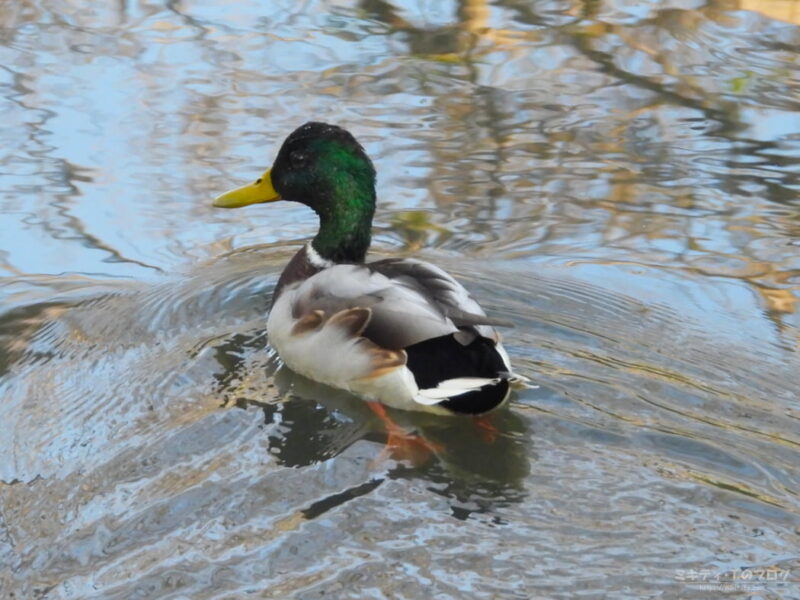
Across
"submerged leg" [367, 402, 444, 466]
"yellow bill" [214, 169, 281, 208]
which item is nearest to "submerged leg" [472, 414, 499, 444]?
"submerged leg" [367, 402, 444, 466]

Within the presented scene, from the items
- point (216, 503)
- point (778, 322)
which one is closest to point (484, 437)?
point (216, 503)

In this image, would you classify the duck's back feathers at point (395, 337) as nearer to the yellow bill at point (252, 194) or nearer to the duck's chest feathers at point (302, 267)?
the duck's chest feathers at point (302, 267)

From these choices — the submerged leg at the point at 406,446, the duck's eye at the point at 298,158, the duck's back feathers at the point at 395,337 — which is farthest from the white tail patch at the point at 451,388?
the duck's eye at the point at 298,158

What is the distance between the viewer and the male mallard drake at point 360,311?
5152 millimetres

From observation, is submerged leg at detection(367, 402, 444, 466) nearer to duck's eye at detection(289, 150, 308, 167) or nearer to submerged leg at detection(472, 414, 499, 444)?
submerged leg at detection(472, 414, 499, 444)

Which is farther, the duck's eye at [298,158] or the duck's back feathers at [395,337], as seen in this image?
the duck's eye at [298,158]

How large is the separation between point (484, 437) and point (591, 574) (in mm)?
1148

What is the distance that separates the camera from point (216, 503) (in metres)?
4.61

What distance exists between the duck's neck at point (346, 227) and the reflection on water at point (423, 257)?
1.45ft

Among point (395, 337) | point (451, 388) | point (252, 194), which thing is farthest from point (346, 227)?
point (451, 388)

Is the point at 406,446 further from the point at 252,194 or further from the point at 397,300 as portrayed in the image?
the point at 252,194

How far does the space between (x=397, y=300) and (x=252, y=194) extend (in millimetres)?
1264

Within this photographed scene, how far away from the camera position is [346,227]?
605cm

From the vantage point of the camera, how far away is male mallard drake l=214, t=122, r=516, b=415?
515 centimetres
